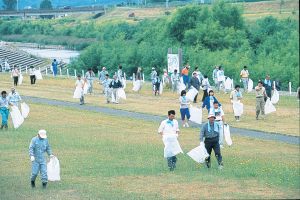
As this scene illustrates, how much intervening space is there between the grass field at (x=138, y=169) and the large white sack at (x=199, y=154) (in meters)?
0.29

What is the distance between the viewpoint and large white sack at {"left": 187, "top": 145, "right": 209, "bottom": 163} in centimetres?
2219

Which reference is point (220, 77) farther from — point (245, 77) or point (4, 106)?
point (4, 106)

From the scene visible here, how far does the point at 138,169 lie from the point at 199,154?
1741 mm

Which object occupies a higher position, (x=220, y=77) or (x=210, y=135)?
(x=220, y=77)

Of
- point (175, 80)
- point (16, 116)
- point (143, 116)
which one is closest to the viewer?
point (16, 116)

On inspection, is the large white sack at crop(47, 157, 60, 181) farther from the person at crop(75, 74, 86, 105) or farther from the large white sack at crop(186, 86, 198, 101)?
the person at crop(75, 74, 86, 105)

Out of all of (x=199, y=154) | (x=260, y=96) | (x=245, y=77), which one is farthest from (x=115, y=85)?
(x=199, y=154)

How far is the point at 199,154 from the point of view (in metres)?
22.3

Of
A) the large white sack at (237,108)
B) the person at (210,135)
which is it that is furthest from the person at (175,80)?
the person at (210,135)

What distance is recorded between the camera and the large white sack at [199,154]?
72.8ft

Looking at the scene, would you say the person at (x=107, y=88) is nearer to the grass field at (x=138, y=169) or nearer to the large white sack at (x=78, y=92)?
the large white sack at (x=78, y=92)

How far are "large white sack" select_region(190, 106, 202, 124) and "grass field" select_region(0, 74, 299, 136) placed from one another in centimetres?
166

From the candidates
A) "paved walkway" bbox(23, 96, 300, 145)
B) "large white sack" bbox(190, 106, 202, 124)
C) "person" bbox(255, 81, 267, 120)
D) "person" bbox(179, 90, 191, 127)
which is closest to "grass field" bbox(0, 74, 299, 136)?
"person" bbox(255, 81, 267, 120)

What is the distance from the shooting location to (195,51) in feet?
243
